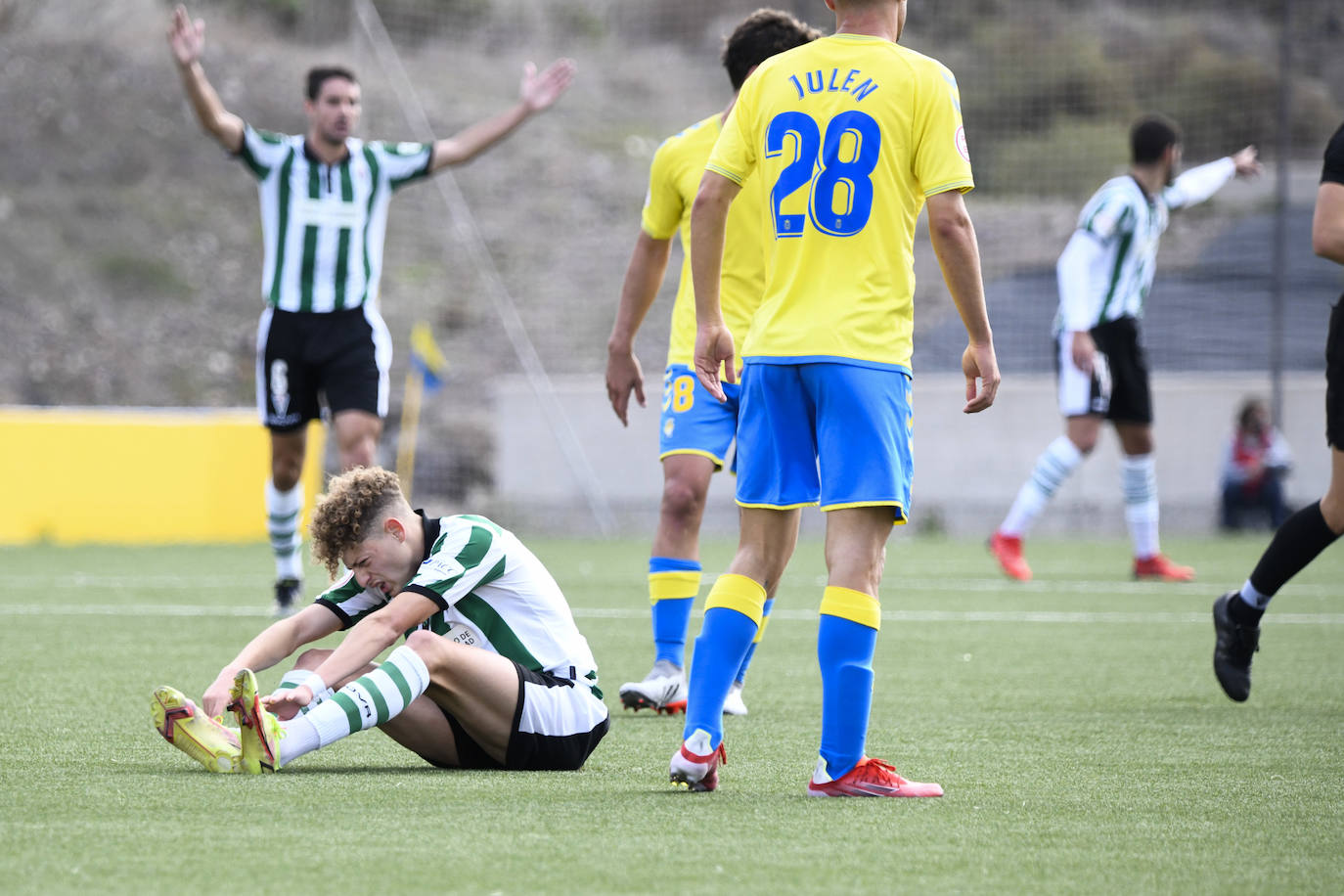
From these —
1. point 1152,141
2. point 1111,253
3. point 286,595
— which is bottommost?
point 286,595

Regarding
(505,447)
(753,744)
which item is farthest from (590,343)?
(753,744)

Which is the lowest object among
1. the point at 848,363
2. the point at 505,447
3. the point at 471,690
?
the point at 505,447

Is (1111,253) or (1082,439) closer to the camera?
(1111,253)

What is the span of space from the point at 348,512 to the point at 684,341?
173 cm

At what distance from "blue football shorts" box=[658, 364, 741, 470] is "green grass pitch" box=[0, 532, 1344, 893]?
2.66 feet

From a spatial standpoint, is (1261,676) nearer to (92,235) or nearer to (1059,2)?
(1059,2)

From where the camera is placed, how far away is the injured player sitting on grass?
3.66 metres

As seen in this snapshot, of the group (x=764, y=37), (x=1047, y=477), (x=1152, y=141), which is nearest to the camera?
(x=764, y=37)

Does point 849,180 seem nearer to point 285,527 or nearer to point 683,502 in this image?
point 683,502

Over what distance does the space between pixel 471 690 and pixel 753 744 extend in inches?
36.8

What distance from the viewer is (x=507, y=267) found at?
24422mm

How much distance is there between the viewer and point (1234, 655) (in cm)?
516

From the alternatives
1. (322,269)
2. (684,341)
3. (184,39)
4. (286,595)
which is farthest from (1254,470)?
(684,341)

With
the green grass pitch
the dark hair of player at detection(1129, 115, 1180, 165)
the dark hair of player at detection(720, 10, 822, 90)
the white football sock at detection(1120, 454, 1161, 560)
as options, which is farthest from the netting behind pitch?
the dark hair of player at detection(720, 10, 822, 90)
